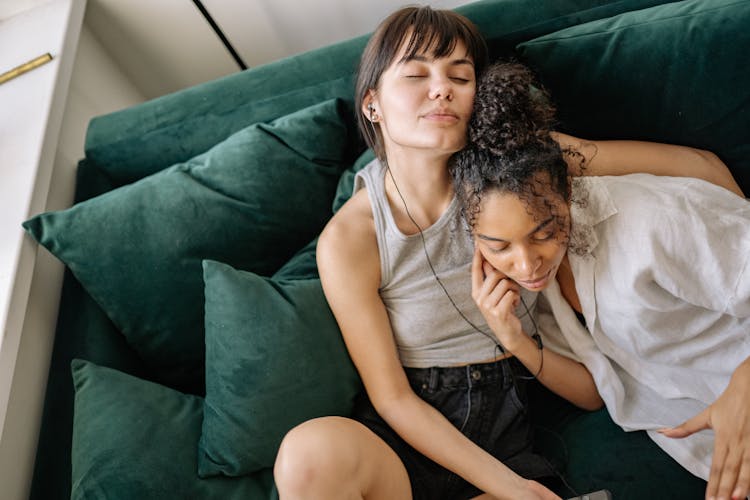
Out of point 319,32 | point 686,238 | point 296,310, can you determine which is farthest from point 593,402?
point 319,32

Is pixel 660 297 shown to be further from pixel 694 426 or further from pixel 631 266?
pixel 694 426

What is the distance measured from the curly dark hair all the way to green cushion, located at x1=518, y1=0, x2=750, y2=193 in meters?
0.20

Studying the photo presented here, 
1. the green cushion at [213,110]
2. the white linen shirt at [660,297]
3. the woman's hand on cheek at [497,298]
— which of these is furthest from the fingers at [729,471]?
the green cushion at [213,110]

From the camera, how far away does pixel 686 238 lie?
1030 mm

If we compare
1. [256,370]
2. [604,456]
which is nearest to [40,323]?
[256,370]

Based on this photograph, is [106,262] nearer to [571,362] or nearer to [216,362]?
[216,362]

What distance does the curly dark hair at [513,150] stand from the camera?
3.34 ft

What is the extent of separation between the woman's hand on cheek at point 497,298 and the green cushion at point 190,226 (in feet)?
1.41

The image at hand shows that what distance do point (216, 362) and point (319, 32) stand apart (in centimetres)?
118

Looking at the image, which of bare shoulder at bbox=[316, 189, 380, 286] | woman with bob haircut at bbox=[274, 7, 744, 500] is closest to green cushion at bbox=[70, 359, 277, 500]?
woman with bob haircut at bbox=[274, 7, 744, 500]

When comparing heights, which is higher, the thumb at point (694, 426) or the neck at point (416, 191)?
the neck at point (416, 191)

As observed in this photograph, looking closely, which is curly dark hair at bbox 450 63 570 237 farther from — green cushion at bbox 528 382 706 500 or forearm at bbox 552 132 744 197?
green cushion at bbox 528 382 706 500

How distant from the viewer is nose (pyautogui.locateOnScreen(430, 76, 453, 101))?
3.59ft

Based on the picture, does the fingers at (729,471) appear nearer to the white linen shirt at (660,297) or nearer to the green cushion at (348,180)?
the white linen shirt at (660,297)
